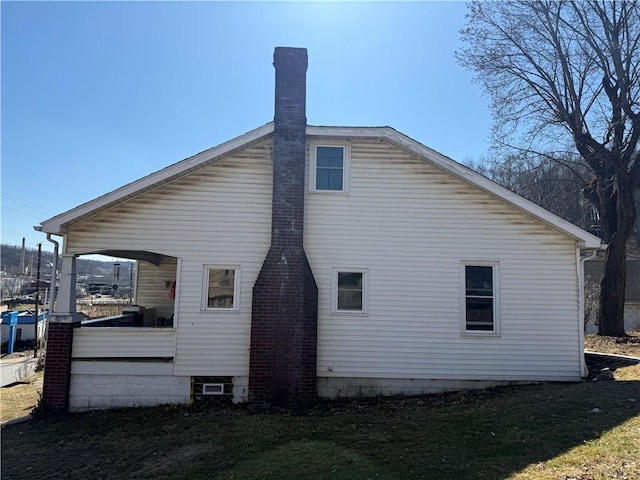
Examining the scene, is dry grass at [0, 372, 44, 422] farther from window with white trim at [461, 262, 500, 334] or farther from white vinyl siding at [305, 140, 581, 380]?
window with white trim at [461, 262, 500, 334]

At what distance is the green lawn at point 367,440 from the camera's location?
16.9ft

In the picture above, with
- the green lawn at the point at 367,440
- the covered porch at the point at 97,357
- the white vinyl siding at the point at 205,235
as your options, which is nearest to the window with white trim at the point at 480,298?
the green lawn at the point at 367,440

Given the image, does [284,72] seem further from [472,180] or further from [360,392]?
[360,392]

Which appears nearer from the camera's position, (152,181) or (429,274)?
(152,181)

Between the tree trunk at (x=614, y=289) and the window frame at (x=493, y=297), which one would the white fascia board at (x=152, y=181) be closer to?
the window frame at (x=493, y=297)

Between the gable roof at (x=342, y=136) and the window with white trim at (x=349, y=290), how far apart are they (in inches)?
107

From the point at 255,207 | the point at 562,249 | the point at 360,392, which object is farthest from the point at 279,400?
the point at 562,249

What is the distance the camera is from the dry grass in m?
9.20

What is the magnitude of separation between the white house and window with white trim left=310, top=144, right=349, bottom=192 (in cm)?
3

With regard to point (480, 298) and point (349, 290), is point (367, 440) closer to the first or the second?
point (349, 290)

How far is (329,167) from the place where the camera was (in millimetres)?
9477

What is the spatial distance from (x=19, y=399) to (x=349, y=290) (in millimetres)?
8178

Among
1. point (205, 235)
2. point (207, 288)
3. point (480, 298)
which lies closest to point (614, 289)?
point (480, 298)

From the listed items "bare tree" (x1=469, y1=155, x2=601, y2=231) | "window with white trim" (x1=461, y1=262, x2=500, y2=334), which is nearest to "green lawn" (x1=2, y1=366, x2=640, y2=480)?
"window with white trim" (x1=461, y1=262, x2=500, y2=334)
